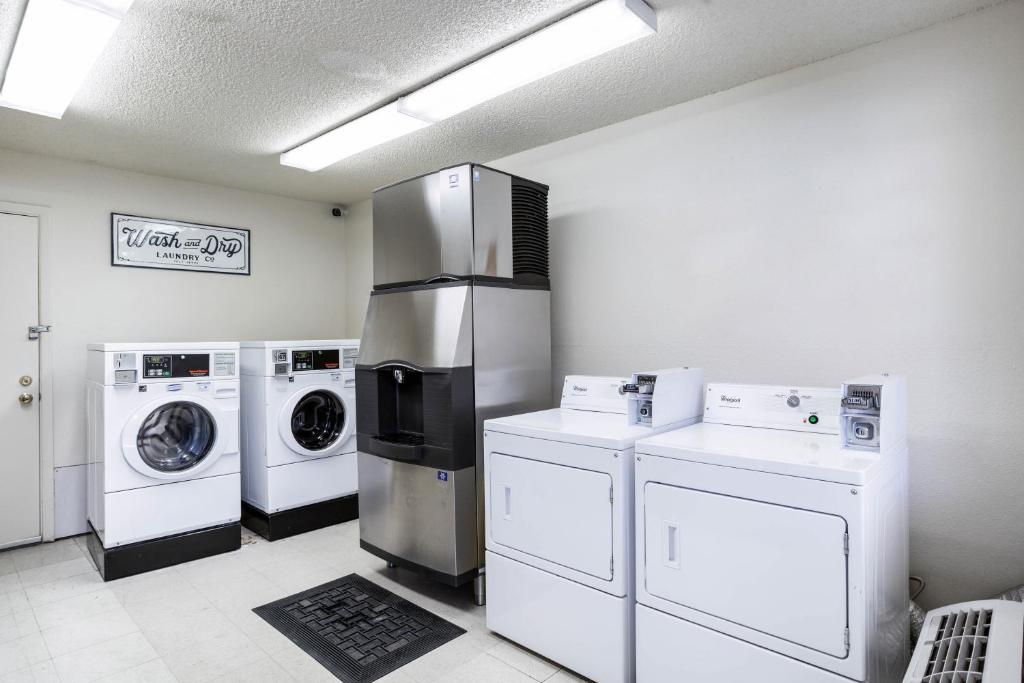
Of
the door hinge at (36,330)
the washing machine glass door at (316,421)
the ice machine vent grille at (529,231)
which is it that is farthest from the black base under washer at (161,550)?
the ice machine vent grille at (529,231)

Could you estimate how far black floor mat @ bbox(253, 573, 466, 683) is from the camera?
7.95ft

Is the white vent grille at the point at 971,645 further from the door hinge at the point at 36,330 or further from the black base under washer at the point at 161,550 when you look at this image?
the door hinge at the point at 36,330

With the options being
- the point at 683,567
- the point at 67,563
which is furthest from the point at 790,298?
the point at 67,563

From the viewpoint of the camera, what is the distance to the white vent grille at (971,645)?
146 cm

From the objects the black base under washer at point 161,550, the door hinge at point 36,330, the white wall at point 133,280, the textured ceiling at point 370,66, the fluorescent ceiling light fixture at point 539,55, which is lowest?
the black base under washer at point 161,550

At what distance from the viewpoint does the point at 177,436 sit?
12.1ft

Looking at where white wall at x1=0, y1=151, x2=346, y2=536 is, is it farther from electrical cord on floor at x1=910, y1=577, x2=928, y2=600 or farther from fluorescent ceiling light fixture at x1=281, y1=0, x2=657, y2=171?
electrical cord on floor at x1=910, y1=577, x2=928, y2=600

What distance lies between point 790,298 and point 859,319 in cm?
32

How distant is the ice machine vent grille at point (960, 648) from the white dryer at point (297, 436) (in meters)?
A: 3.66

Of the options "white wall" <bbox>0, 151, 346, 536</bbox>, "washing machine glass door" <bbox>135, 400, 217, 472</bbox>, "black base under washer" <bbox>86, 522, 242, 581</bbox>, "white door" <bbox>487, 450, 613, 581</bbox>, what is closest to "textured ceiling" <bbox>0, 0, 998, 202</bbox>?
"white wall" <bbox>0, 151, 346, 536</bbox>

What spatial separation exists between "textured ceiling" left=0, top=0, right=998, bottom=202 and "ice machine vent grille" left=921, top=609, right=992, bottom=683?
230cm

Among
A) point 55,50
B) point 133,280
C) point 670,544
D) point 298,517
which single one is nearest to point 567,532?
point 670,544

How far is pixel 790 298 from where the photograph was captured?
8.93 ft

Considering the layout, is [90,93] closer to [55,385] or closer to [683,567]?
[55,385]
